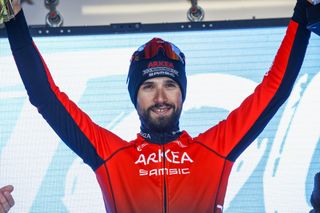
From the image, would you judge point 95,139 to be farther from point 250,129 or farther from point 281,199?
point 281,199

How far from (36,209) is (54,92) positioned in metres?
0.74

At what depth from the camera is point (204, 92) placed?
2.40m

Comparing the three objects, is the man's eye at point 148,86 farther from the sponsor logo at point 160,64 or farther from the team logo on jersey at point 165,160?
the team logo on jersey at point 165,160

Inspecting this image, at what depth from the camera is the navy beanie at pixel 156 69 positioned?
187 cm

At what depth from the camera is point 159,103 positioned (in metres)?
1.82

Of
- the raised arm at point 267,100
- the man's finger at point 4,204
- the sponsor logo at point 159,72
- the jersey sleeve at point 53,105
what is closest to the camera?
the man's finger at point 4,204

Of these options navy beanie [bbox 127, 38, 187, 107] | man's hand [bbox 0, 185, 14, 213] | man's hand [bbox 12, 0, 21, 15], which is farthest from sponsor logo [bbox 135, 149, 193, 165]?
man's hand [bbox 12, 0, 21, 15]

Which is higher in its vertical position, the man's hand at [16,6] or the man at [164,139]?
the man's hand at [16,6]

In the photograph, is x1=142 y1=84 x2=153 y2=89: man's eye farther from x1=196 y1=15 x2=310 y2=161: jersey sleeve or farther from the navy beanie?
x1=196 y1=15 x2=310 y2=161: jersey sleeve

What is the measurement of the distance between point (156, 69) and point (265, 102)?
1.27 ft

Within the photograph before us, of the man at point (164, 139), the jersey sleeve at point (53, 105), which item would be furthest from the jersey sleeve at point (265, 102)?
the jersey sleeve at point (53, 105)

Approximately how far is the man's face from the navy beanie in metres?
0.02

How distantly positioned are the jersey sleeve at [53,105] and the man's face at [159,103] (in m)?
0.14

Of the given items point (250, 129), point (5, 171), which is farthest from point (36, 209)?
point (250, 129)
